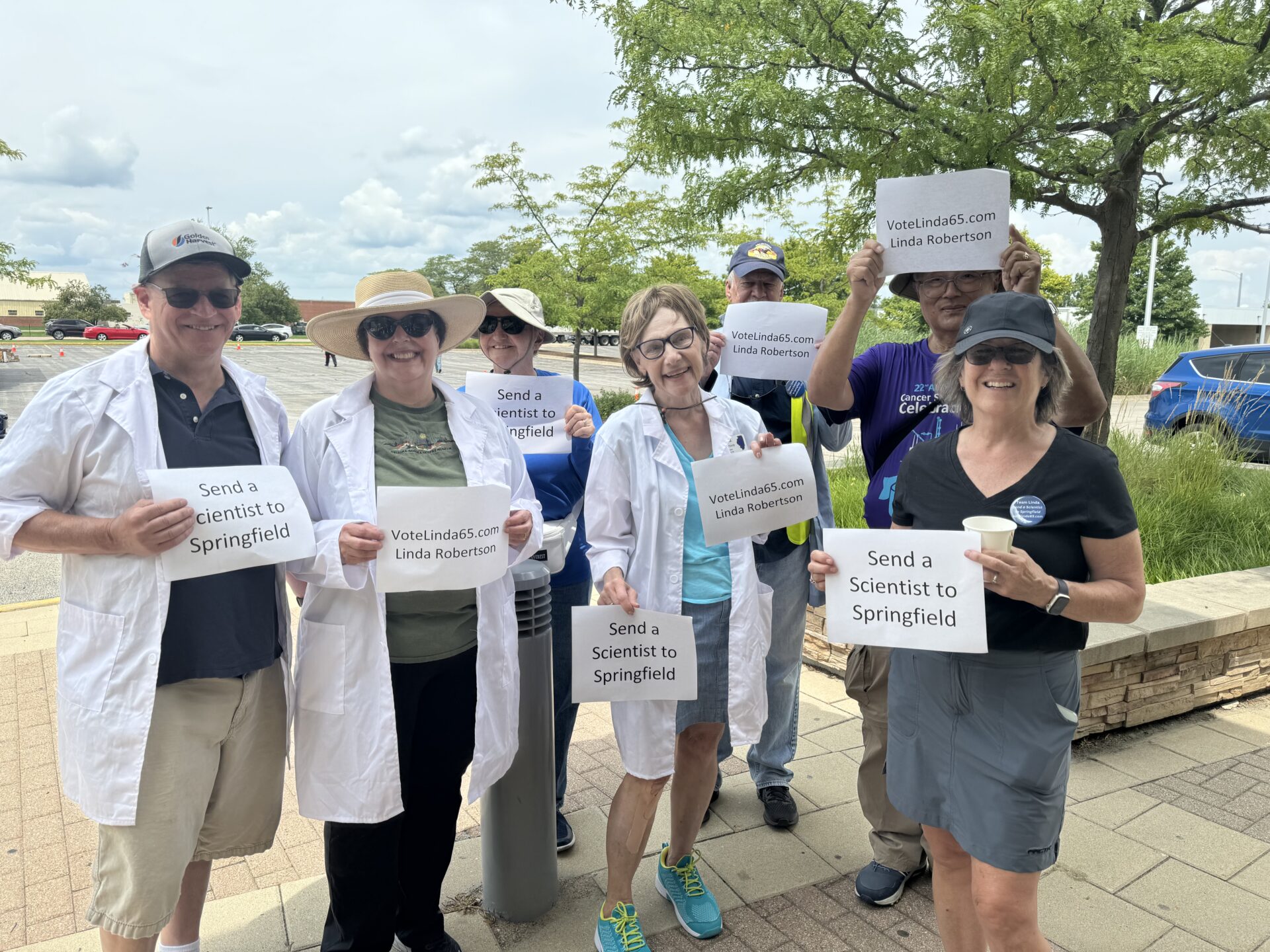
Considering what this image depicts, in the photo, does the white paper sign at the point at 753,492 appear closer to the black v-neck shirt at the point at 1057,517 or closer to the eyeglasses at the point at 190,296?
the black v-neck shirt at the point at 1057,517

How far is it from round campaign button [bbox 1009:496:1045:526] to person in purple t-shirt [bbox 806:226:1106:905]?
0.68 m

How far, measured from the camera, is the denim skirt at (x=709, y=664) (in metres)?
2.83

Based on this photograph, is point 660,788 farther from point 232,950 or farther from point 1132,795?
point 1132,795

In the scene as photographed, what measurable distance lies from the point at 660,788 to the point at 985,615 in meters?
1.30

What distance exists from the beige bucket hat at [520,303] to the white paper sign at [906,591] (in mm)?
1646

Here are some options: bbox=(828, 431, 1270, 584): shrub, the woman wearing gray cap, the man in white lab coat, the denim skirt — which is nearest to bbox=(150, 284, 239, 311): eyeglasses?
the man in white lab coat

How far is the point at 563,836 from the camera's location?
11.9 feet

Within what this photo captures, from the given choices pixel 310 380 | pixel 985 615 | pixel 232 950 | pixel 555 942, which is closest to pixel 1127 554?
pixel 985 615

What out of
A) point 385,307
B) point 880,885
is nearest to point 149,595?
point 385,307

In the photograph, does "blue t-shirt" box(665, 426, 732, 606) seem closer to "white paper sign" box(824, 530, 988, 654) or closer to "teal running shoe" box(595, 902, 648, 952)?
"white paper sign" box(824, 530, 988, 654)

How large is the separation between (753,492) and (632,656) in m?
0.66

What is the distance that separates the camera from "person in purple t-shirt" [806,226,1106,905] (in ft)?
8.94

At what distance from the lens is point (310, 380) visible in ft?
101

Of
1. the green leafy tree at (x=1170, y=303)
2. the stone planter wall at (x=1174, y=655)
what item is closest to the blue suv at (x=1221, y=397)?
the stone planter wall at (x=1174, y=655)
